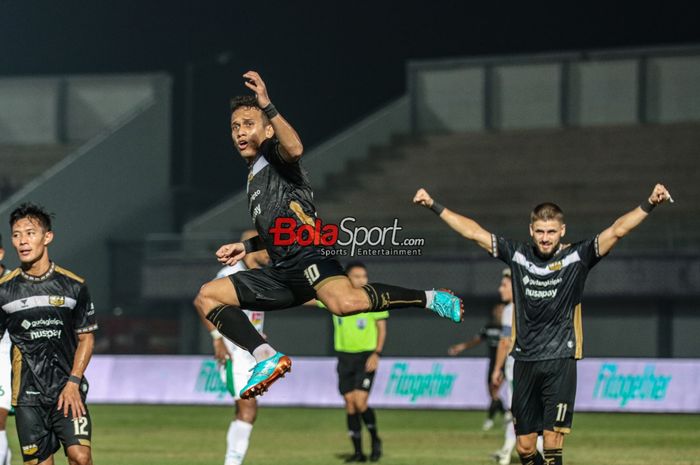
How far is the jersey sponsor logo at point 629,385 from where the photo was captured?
23.8 metres

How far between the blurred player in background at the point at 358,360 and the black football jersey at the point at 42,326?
6.70m

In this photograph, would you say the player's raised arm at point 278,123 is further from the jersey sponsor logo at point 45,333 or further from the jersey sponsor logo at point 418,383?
the jersey sponsor logo at point 418,383

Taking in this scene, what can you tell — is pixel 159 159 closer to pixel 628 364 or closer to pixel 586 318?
pixel 586 318

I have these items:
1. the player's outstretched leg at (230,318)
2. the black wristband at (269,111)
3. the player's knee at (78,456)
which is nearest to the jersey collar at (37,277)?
the player's outstretched leg at (230,318)

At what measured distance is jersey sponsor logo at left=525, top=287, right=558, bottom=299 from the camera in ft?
35.0

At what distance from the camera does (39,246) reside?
9.81 m

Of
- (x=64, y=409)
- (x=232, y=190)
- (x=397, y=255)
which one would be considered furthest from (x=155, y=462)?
(x=232, y=190)

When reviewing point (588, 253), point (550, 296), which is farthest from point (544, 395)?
point (588, 253)

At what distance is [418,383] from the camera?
2567 cm

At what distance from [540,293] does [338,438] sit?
915cm

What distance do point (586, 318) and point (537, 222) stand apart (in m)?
23.5

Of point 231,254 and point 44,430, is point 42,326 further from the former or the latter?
point 231,254

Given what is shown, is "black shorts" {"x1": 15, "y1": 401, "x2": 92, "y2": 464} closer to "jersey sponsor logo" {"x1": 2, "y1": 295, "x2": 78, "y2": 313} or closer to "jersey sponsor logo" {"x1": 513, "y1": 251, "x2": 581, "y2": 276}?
"jersey sponsor logo" {"x1": 2, "y1": 295, "x2": 78, "y2": 313}

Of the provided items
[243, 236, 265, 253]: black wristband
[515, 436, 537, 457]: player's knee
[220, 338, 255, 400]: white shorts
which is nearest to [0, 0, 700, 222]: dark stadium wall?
[220, 338, 255, 400]: white shorts
